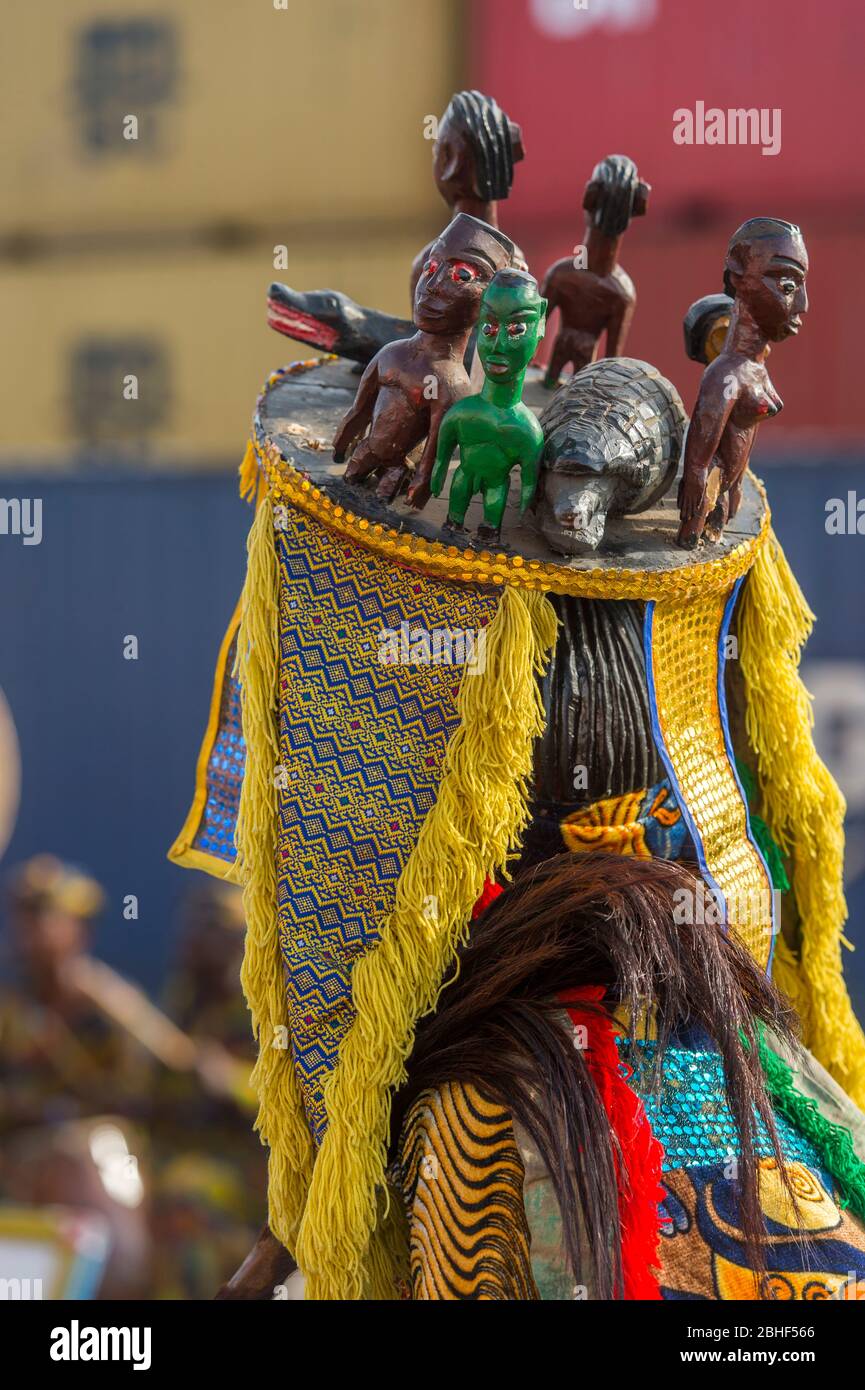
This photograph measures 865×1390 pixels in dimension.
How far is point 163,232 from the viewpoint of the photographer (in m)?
12.5

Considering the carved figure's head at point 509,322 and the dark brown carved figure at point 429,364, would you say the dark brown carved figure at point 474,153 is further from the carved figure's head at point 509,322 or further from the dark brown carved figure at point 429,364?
the carved figure's head at point 509,322

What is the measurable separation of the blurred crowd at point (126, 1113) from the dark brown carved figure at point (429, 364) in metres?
3.86

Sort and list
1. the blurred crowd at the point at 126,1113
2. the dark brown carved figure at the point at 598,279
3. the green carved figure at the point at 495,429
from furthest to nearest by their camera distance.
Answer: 1. the blurred crowd at the point at 126,1113
2. the dark brown carved figure at the point at 598,279
3. the green carved figure at the point at 495,429

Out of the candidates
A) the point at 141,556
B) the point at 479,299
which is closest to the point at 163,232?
the point at 141,556

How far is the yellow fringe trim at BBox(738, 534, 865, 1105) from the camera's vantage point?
2.42 metres

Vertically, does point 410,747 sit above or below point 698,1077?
above

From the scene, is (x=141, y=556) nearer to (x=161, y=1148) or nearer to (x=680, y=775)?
(x=161, y=1148)

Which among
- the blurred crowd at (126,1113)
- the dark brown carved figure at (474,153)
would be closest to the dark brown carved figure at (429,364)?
the dark brown carved figure at (474,153)

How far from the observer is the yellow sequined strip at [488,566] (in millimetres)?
2025

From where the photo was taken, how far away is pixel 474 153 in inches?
93.0

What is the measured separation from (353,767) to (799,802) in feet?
2.60

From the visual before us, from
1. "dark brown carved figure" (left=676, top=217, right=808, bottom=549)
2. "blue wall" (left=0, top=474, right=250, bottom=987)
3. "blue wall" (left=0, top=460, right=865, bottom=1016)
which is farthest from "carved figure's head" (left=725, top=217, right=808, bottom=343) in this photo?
"blue wall" (left=0, top=474, right=250, bottom=987)

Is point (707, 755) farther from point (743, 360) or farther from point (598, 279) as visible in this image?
point (598, 279)
